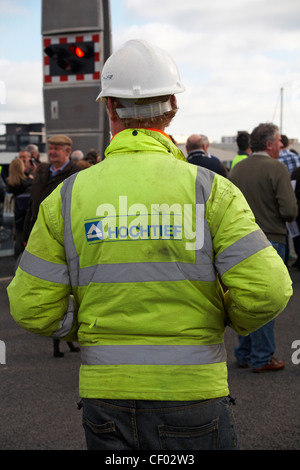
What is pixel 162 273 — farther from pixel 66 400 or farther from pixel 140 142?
pixel 66 400

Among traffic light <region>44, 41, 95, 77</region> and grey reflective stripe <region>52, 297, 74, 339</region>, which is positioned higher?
traffic light <region>44, 41, 95, 77</region>

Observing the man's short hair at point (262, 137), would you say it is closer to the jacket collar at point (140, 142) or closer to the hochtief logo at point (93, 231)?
the jacket collar at point (140, 142)

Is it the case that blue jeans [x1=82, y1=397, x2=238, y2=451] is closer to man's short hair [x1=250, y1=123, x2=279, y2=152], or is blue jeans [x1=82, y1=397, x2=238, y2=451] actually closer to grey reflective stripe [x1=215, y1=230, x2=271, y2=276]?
grey reflective stripe [x1=215, y1=230, x2=271, y2=276]

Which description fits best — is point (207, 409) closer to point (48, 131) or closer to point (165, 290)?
point (165, 290)

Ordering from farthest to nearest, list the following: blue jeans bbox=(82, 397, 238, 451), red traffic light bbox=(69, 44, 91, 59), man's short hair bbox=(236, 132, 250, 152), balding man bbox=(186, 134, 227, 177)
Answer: red traffic light bbox=(69, 44, 91, 59), man's short hair bbox=(236, 132, 250, 152), balding man bbox=(186, 134, 227, 177), blue jeans bbox=(82, 397, 238, 451)

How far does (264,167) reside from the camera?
577cm

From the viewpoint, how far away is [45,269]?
2213mm

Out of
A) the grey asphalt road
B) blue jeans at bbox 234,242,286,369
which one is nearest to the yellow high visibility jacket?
the grey asphalt road

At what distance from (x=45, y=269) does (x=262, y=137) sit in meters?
4.03

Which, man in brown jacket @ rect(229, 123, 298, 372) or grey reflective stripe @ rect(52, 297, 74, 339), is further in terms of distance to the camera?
man in brown jacket @ rect(229, 123, 298, 372)

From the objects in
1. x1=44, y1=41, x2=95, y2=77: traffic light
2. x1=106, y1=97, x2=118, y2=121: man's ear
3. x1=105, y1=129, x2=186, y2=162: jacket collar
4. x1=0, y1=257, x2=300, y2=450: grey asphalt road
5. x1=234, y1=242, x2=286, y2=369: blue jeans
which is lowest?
x1=0, y1=257, x2=300, y2=450: grey asphalt road

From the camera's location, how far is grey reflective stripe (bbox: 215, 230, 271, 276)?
6.80ft

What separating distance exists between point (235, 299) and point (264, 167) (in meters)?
3.79
